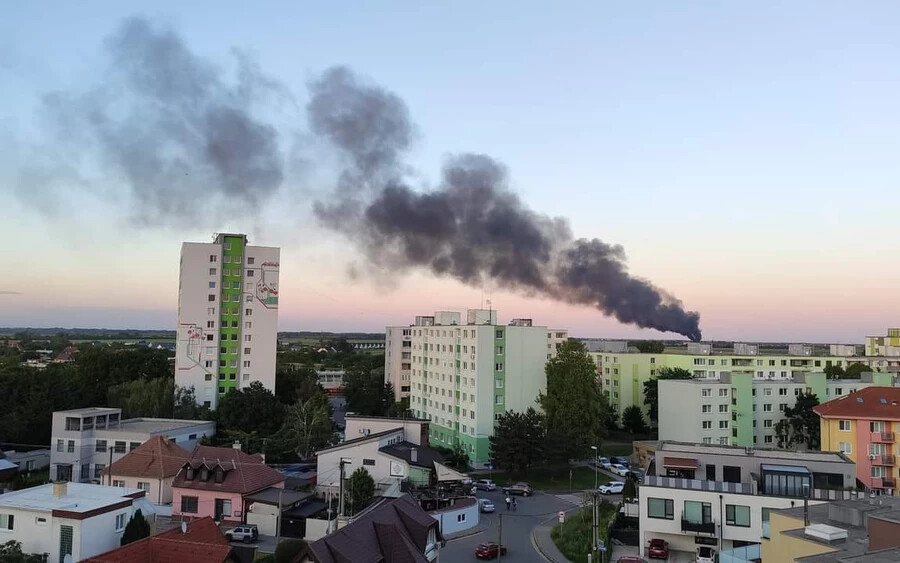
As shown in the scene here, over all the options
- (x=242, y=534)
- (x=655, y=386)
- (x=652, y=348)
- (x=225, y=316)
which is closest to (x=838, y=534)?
(x=242, y=534)

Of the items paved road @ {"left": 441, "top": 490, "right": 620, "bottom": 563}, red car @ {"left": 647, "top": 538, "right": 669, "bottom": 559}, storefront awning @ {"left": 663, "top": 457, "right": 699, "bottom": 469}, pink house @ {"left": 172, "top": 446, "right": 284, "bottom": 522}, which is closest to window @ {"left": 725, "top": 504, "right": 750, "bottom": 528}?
storefront awning @ {"left": 663, "top": 457, "right": 699, "bottom": 469}

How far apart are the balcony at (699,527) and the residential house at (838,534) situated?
7.27 meters

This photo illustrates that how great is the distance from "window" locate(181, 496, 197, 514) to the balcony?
2304cm

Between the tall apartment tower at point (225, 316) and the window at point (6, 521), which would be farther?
the tall apartment tower at point (225, 316)

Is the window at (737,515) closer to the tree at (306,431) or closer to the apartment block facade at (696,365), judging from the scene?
the tree at (306,431)

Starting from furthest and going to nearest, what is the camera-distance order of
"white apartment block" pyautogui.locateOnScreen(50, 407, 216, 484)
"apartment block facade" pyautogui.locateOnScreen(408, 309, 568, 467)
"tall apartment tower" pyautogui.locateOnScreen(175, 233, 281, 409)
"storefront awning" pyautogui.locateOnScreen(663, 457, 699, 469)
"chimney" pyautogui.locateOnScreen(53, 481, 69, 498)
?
1. "tall apartment tower" pyautogui.locateOnScreen(175, 233, 281, 409)
2. "apartment block facade" pyautogui.locateOnScreen(408, 309, 568, 467)
3. "white apartment block" pyautogui.locateOnScreen(50, 407, 216, 484)
4. "storefront awning" pyautogui.locateOnScreen(663, 457, 699, 469)
5. "chimney" pyautogui.locateOnScreen(53, 481, 69, 498)

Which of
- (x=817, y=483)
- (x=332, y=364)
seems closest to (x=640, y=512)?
(x=817, y=483)

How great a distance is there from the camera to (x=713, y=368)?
218 feet

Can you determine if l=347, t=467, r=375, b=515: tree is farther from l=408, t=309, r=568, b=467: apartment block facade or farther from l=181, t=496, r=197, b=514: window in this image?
l=408, t=309, r=568, b=467: apartment block facade

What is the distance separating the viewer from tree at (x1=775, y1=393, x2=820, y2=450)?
4934 cm

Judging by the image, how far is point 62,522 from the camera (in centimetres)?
2283

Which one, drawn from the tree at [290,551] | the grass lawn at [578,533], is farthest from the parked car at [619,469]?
the tree at [290,551]

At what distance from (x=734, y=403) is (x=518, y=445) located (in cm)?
1976

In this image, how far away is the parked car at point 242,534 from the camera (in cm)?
2734
